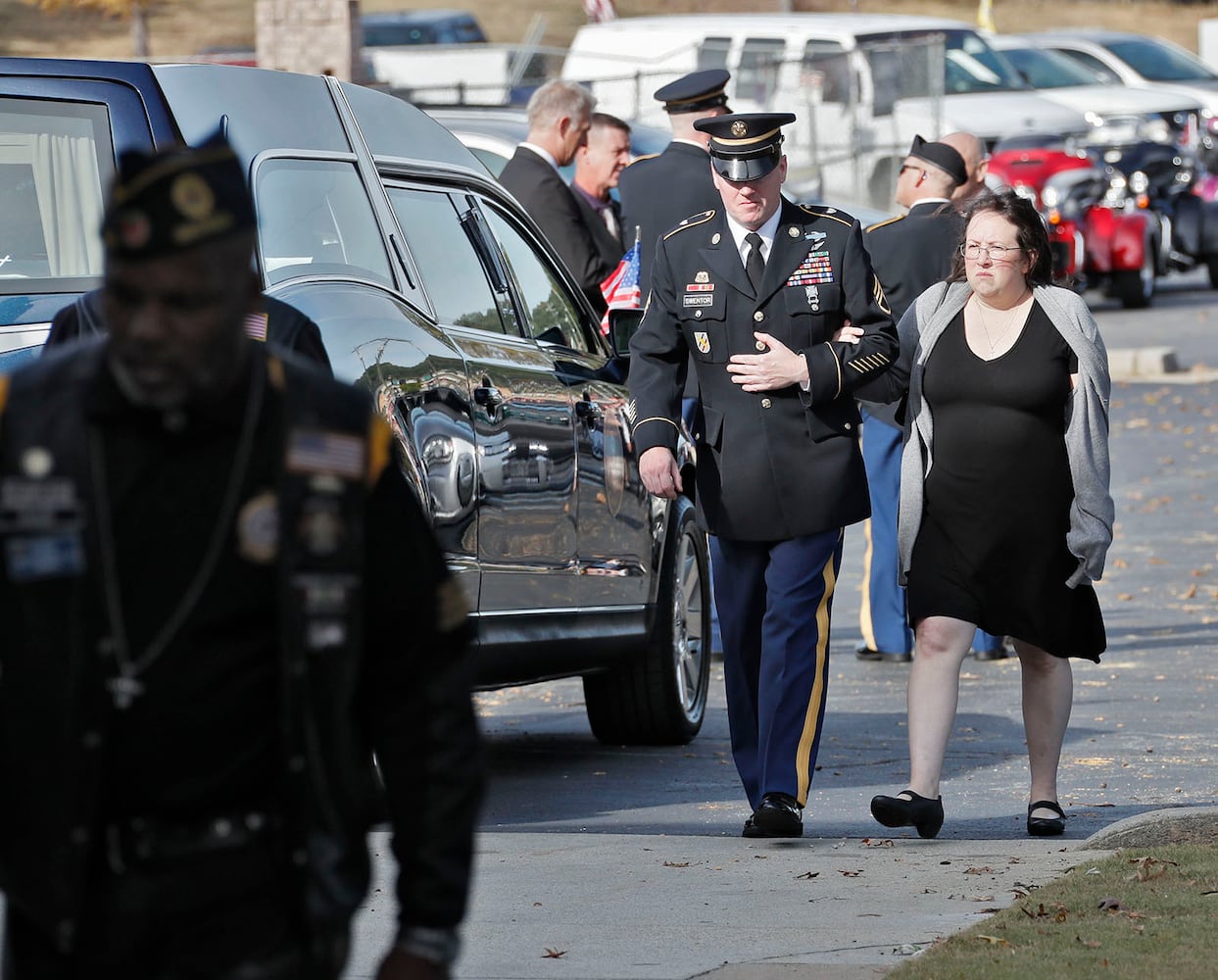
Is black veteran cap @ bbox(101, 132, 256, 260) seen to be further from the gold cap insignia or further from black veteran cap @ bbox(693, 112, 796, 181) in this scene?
black veteran cap @ bbox(693, 112, 796, 181)

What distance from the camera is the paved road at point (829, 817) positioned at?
5184 millimetres

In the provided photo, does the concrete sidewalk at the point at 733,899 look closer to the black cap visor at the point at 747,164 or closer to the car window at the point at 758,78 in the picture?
the black cap visor at the point at 747,164

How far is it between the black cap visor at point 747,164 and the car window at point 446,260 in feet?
3.02

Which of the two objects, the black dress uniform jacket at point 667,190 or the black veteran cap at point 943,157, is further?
the black veteran cap at point 943,157

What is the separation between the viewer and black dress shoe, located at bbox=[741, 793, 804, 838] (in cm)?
653

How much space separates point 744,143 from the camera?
6.71 metres

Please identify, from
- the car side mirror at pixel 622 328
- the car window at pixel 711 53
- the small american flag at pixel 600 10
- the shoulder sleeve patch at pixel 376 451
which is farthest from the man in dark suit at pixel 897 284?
the small american flag at pixel 600 10

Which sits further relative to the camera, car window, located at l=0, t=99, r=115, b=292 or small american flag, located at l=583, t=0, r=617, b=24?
small american flag, located at l=583, t=0, r=617, b=24

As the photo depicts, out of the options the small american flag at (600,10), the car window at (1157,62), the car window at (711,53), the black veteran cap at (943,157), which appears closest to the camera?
the black veteran cap at (943,157)

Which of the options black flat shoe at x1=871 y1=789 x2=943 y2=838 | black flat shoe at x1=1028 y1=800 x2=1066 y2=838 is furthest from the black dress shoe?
black flat shoe at x1=1028 y1=800 x2=1066 y2=838

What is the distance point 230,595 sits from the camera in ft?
8.52

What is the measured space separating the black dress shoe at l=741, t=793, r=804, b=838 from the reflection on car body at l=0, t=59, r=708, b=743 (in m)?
0.95

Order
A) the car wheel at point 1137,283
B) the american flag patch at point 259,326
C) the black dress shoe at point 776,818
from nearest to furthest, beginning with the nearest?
the american flag patch at point 259,326
the black dress shoe at point 776,818
the car wheel at point 1137,283

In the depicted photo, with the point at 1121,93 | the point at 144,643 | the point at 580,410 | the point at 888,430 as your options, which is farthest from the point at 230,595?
the point at 1121,93
